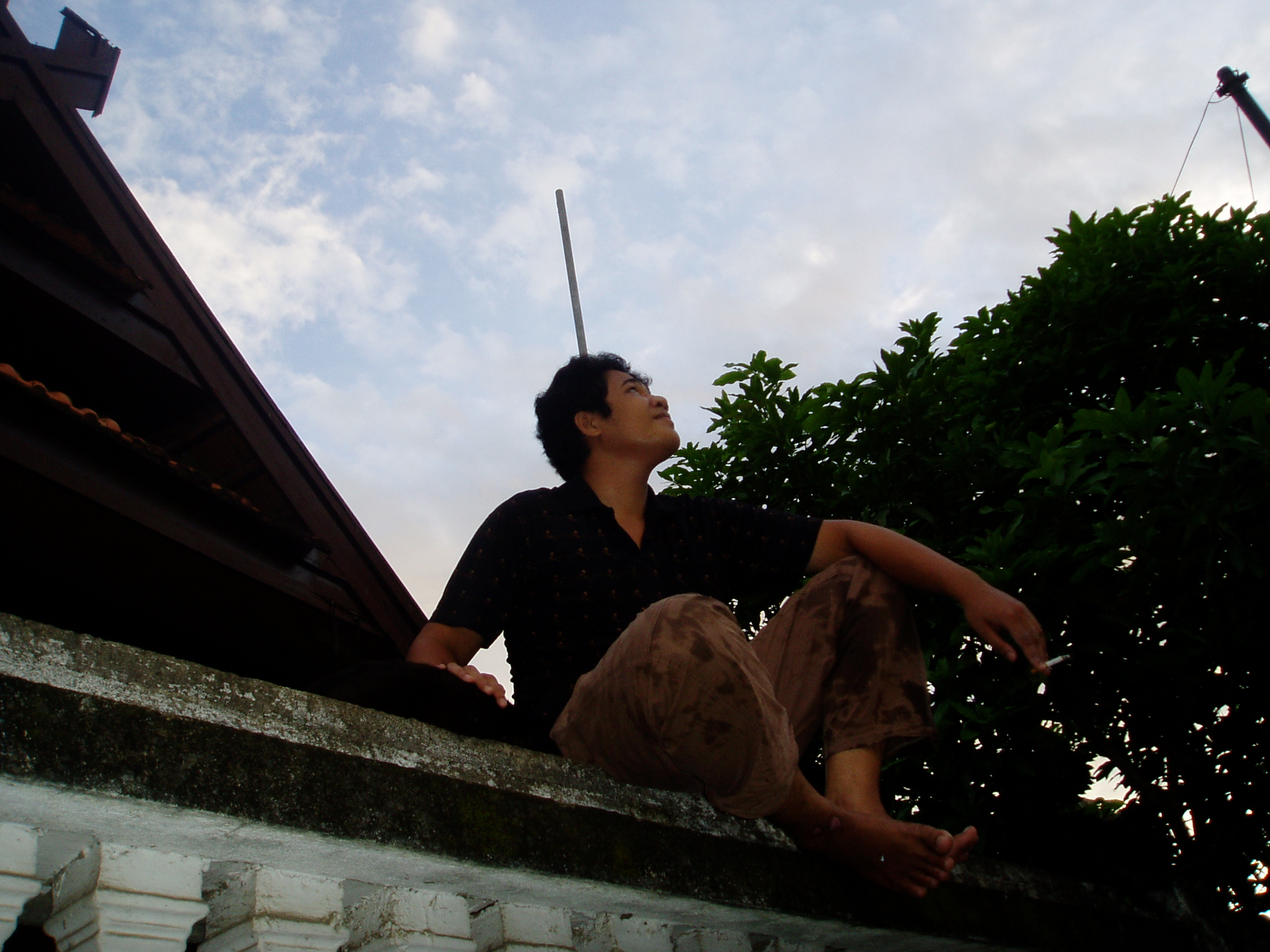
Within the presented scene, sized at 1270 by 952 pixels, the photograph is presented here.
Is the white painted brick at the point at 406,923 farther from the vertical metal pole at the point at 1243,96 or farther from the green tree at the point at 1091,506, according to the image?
the vertical metal pole at the point at 1243,96

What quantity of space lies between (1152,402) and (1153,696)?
4.30 ft

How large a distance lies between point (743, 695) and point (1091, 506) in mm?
2974

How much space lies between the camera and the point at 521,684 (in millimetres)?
2525

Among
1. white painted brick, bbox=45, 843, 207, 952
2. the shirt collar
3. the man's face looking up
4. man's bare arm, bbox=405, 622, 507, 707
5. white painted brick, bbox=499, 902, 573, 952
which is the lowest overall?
white painted brick, bbox=499, 902, 573, 952

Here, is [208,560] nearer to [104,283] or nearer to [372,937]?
[104,283]

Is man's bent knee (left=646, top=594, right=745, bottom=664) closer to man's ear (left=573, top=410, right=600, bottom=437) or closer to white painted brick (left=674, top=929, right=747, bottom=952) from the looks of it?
white painted brick (left=674, top=929, right=747, bottom=952)

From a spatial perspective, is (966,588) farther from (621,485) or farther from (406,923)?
(406,923)

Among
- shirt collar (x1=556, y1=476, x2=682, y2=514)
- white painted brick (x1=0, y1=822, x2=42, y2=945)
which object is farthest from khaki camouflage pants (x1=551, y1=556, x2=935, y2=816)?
white painted brick (x1=0, y1=822, x2=42, y2=945)

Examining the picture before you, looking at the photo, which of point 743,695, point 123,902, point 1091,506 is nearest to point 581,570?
point 743,695

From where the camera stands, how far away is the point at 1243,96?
29.1 ft

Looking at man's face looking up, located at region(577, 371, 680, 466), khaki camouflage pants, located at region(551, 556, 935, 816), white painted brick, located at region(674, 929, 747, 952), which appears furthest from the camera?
man's face looking up, located at region(577, 371, 680, 466)

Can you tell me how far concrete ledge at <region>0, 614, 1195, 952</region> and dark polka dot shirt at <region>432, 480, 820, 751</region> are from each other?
60 cm

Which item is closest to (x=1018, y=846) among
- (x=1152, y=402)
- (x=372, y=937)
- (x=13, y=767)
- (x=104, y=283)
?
(x=1152, y=402)

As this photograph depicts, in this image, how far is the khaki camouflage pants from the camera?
68.1 inches
